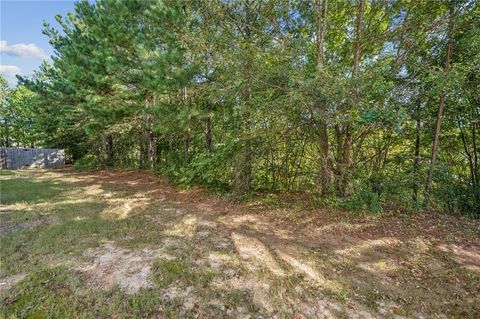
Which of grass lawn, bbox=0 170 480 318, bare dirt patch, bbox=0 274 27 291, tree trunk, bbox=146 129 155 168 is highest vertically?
tree trunk, bbox=146 129 155 168

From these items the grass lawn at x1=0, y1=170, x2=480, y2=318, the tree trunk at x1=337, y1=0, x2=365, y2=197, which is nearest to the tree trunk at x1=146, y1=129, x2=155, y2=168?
the grass lawn at x1=0, y1=170, x2=480, y2=318

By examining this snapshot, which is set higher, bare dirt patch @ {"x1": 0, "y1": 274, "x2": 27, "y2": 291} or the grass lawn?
bare dirt patch @ {"x1": 0, "y1": 274, "x2": 27, "y2": 291}

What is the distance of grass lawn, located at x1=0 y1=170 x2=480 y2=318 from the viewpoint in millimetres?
1826

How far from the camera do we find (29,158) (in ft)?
38.3

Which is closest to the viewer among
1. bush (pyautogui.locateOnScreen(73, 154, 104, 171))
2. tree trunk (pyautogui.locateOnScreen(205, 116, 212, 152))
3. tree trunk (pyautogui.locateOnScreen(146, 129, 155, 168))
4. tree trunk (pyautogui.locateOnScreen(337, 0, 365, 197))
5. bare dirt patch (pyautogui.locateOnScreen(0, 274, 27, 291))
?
bare dirt patch (pyautogui.locateOnScreen(0, 274, 27, 291))

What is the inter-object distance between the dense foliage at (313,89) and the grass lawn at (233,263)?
84cm

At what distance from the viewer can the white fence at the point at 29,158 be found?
36.8 ft

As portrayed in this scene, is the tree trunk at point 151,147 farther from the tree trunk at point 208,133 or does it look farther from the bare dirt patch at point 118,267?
the bare dirt patch at point 118,267

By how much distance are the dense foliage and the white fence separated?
26.1 feet

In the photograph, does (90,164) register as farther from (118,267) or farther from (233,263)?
(233,263)

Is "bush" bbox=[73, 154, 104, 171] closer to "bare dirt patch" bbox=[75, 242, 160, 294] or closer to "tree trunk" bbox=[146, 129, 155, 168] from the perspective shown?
"tree trunk" bbox=[146, 129, 155, 168]

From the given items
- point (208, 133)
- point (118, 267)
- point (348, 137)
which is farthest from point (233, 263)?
point (208, 133)

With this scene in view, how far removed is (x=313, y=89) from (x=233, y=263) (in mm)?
2398

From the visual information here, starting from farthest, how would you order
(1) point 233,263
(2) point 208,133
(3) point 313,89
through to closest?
(2) point 208,133
(3) point 313,89
(1) point 233,263
